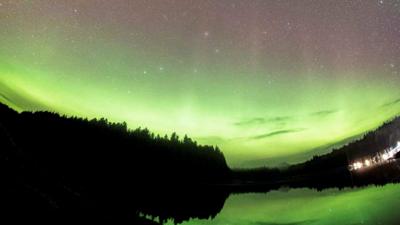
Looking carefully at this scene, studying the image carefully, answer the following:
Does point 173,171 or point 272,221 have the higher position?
point 173,171

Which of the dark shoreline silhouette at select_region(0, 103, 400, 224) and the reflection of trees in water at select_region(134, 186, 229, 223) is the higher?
the dark shoreline silhouette at select_region(0, 103, 400, 224)

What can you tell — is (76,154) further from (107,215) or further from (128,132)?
(107,215)

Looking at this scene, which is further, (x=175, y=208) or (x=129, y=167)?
(x=129, y=167)

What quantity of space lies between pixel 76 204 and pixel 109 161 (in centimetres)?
12029

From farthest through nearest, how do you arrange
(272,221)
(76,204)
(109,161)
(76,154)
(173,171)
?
(173,171) → (109,161) → (76,154) → (272,221) → (76,204)

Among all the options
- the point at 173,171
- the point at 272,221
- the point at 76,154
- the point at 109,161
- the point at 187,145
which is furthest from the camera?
the point at 187,145

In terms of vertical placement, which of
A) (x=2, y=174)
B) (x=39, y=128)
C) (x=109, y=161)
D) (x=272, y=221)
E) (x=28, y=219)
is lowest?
(x=272, y=221)

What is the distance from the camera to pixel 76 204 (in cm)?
1448

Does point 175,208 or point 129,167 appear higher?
point 129,167

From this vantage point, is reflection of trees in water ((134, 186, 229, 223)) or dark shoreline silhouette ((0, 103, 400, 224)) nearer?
reflection of trees in water ((134, 186, 229, 223))

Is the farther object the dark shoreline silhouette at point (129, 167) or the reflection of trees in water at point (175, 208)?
the dark shoreline silhouette at point (129, 167)

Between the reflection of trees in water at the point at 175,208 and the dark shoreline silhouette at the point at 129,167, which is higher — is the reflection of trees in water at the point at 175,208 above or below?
below

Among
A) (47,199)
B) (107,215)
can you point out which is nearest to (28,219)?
(47,199)

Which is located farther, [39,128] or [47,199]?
[39,128]
